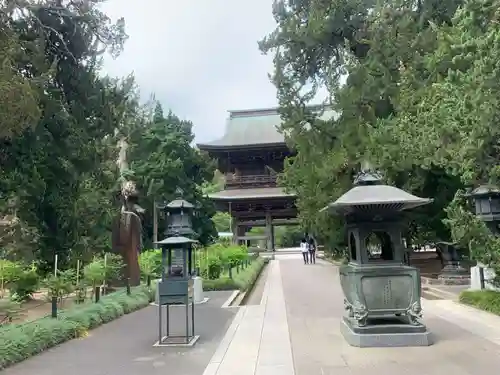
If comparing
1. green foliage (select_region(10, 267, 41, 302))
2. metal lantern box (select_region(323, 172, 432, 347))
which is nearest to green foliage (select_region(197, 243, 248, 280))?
green foliage (select_region(10, 267, 41, 302))

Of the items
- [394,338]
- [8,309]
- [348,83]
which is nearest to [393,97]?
[348,83]

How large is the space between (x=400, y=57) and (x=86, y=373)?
1588 centimetres

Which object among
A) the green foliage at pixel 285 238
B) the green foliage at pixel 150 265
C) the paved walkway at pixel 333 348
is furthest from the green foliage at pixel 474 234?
the green foliage at pixel 285 238

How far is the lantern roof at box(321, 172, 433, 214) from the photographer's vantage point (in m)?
7.35

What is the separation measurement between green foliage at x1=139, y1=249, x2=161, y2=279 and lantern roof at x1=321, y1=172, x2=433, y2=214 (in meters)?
12.0

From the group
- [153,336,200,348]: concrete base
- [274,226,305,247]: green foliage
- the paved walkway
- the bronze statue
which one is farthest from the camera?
[274,226,305,247]: green foliage

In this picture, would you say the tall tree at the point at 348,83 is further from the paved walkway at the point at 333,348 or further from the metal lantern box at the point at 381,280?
the metal lantern box at the point at 381,280

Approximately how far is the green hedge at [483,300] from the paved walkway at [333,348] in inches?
9.7

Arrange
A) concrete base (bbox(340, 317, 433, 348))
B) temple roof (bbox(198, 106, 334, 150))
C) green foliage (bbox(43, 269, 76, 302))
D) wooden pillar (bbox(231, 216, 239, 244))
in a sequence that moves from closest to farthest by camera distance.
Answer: concrete base (bbox(340, 317, 433, 348))
green foliage (bbox(43, 269, 76, 302))
temple roof (bbox(198, 106, 334, 150))
wooden pillar (bbox(231, 216, 239, 244))

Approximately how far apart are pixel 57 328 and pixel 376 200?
6285 millimetres

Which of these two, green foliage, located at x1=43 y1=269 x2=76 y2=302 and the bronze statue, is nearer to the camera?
green foliage, located at x1=43 y1=269 x2=76 y2=302

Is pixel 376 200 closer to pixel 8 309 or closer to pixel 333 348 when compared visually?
pixel 333 348

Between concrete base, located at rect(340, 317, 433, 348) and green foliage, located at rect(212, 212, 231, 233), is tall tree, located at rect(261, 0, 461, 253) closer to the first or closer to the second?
concrete base, located at rect(340, 317, 433, 348)

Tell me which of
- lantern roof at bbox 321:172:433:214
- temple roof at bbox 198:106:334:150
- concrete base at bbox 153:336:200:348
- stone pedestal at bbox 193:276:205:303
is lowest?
concrete base at bbox 153:336:200:348
